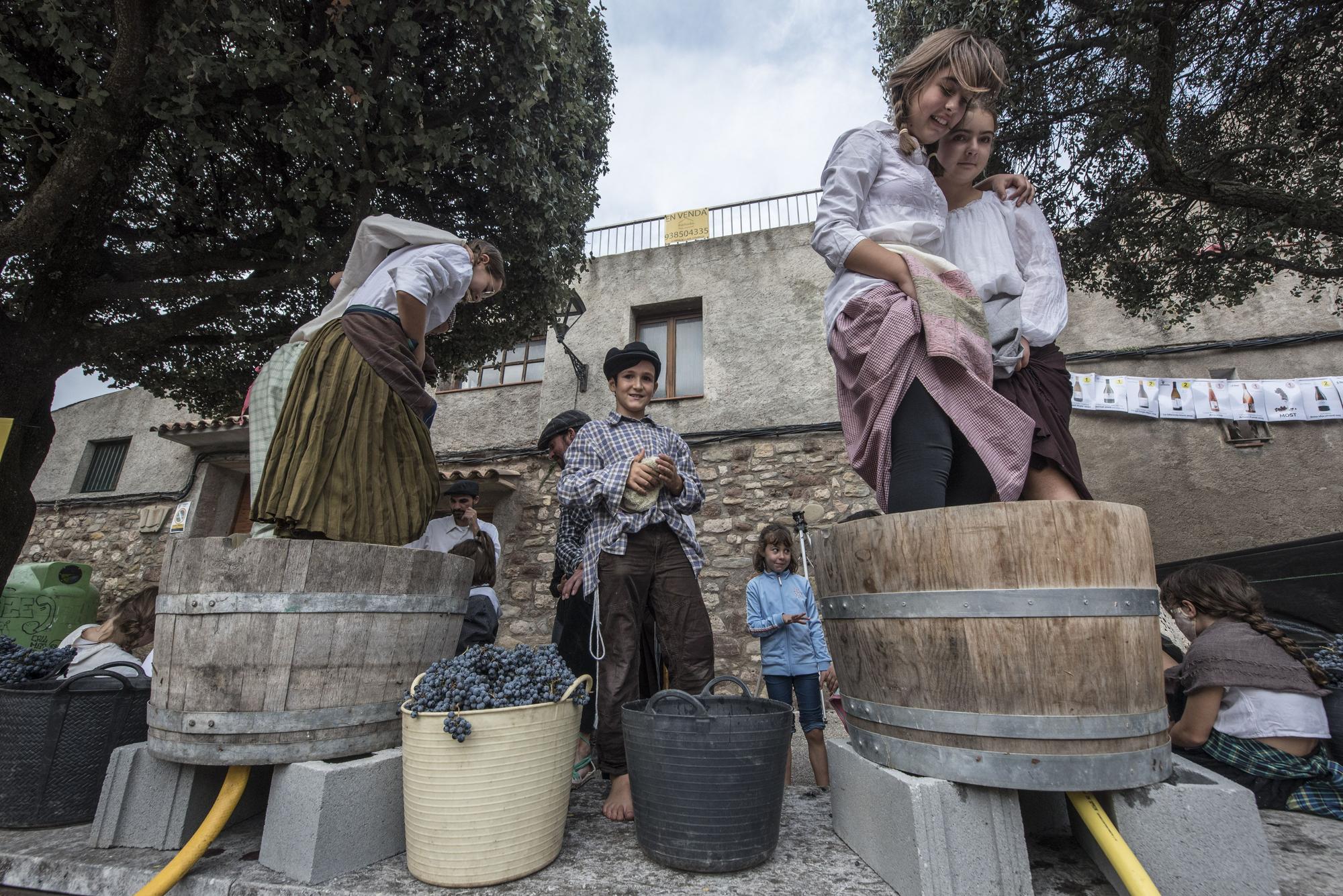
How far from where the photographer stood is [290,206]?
447cm

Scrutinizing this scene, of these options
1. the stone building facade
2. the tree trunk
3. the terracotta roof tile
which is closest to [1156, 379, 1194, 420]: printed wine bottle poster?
the stone building facade

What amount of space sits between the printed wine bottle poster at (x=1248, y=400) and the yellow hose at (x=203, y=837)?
29.7ft

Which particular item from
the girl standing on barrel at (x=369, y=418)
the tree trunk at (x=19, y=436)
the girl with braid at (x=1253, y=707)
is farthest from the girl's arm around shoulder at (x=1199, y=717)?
the tree trunk at (x=19, y=436)

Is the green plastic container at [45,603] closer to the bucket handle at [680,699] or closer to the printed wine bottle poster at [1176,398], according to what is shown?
the bucket handle at [680,699]

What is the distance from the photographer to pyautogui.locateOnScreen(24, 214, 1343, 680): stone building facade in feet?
22.3

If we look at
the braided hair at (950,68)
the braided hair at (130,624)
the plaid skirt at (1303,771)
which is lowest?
the plaid skirt at (1303,771)

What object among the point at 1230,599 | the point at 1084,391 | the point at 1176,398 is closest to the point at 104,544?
the point at 1230,599

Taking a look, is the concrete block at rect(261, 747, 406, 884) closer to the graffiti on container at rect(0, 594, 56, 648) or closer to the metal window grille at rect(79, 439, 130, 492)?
the graffiti on container at rect(0, 594, 56, 648)

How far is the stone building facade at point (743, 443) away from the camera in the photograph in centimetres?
680

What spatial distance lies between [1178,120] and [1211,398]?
373 centimetres

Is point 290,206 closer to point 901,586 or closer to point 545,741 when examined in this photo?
point 545,741

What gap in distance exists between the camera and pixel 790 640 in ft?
13.0

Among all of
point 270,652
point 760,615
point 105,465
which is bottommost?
point 270,652

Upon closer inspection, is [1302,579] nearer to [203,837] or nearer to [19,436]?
[203,837]
